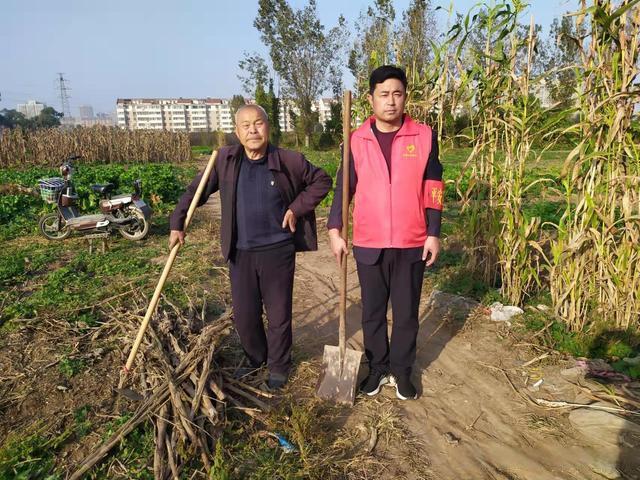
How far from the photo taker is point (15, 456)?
2193 millimetres

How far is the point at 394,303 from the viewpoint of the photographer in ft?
9.13

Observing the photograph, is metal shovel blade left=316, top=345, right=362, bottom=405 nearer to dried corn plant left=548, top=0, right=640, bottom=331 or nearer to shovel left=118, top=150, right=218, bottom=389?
shovel left=118, top=150, right=218, bottom=389

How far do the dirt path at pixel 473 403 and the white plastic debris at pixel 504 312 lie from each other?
8cm

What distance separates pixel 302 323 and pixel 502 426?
1913mm

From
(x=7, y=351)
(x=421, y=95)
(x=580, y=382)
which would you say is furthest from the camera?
(x=421, y=95)

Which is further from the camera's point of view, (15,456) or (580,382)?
(580,382)

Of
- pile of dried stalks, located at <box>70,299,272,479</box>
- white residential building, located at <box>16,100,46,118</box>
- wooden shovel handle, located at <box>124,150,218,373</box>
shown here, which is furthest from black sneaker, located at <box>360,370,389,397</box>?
white residential building, located at <box>16,100,46,118</box>

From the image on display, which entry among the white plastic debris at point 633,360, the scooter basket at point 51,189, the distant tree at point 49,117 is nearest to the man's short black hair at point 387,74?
the white plastic debris at point 633,360

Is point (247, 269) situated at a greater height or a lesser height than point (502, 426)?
greater

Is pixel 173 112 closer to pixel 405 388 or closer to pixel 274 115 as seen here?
pixel 274 115

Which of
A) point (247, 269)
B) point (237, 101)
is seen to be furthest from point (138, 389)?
point (237, 101)

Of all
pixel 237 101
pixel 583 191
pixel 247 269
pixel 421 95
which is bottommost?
pixel 247 269

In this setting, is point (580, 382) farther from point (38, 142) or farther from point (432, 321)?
point (38, 142)

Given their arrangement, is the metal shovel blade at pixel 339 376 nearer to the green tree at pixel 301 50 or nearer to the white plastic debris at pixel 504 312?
the white plastic debris at pixel 504 312
